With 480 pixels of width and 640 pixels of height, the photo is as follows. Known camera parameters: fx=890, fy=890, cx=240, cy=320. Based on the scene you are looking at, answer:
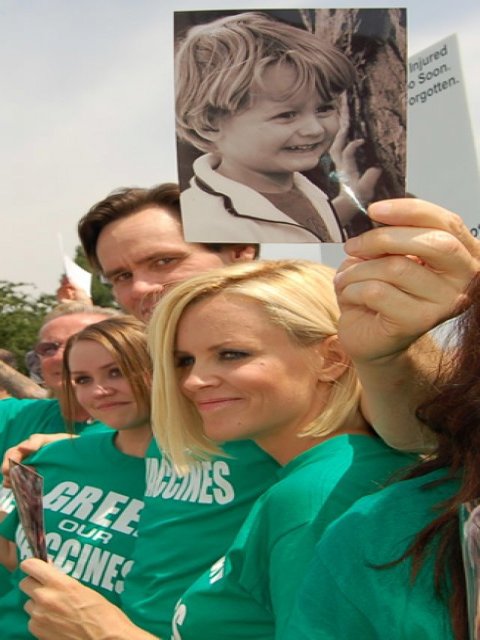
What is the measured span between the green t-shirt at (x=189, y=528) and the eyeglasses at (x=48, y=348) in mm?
1861

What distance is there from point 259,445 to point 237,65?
0.93 meters

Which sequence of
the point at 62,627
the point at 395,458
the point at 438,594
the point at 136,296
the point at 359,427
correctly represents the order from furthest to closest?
1. the point at 136,296
2. the point at 62,627
3. the point at 359,427
4. the point at 395,458
5. the point at 438,594

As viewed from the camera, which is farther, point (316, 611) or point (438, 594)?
point (316, 611)

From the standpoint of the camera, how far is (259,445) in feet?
6.55

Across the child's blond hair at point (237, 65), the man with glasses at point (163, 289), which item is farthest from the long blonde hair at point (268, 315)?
the child's blond hair at point (237, 65)

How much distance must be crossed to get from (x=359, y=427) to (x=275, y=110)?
736 mm

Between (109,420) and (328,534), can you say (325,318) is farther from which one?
(109,420)

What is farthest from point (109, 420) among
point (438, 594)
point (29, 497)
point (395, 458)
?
point (438, 594)

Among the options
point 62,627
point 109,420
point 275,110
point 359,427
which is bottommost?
point 62,627

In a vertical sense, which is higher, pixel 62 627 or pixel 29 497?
pixel 29 497

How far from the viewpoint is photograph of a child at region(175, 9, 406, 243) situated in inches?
51.6

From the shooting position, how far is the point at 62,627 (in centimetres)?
201

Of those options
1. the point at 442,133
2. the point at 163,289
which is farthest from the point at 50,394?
the point at 442,133

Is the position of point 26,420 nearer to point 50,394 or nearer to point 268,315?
point 50,394
